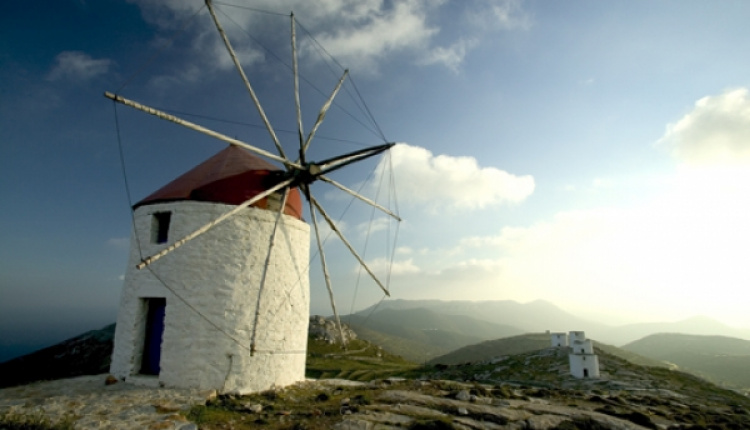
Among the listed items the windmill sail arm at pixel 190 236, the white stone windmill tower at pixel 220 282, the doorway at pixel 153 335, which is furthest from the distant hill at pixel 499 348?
the windmill sail arm at pixel 190 236

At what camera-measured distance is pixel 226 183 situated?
14.4m

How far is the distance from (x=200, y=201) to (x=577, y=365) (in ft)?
69.2

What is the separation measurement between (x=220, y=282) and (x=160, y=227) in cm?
374

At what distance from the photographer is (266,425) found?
28.7 ft

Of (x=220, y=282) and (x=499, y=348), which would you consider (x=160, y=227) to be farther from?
(x=499, y=348)

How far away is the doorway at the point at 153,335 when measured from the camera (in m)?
13.3

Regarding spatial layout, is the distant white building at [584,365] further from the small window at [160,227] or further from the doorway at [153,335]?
the small window at [160,227]

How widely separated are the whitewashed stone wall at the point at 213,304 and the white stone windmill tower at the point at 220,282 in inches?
1.3

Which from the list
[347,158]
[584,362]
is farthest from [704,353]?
[347,158]

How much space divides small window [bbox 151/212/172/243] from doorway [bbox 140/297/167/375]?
7.53 feet

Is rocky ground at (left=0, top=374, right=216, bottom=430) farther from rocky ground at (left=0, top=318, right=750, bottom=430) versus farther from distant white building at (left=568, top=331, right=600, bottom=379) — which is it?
distant white building at (left=568, top=331, right=600, bottom=379)

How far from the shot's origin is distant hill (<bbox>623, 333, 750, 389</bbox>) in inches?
2483

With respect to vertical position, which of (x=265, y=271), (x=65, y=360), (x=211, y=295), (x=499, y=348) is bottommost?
(x=499, y=348)

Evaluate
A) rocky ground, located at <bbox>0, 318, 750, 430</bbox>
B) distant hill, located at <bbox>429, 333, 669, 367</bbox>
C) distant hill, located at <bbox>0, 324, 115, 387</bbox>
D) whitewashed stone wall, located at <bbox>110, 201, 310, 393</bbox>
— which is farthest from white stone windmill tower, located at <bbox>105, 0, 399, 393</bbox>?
distant hill, located at <bbox>429, 333, 669, 367</bbox>
